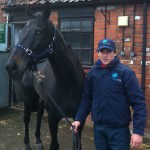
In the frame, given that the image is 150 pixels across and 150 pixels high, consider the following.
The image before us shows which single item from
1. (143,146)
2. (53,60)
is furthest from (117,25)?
(53,60)

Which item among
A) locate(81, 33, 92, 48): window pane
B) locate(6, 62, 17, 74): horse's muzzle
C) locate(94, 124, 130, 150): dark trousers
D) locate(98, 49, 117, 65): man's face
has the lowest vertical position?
locate(94, 124, 130, 150): dark trousers

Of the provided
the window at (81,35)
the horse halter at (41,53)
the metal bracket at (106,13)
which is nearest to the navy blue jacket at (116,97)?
the horse halter at (41,53)

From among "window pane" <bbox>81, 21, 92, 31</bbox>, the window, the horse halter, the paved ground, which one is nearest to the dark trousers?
the horse halter

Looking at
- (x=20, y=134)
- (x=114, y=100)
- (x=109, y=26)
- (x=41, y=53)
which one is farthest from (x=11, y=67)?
(x=109, y=26)

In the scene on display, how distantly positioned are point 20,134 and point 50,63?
9.25 ft

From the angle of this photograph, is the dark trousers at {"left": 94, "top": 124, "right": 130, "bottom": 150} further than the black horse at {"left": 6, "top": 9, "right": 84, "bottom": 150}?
No

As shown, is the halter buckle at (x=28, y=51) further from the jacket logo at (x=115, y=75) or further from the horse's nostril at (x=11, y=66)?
the jacket logo at (x=115, y=75)

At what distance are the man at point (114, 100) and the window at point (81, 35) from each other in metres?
4.04

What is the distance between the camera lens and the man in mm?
3660

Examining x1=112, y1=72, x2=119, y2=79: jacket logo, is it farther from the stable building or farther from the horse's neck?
the stable building

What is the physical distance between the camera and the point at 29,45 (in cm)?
433

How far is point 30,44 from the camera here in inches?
171

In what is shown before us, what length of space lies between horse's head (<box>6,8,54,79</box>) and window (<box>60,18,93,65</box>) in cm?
334

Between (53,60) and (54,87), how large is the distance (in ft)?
1.88
